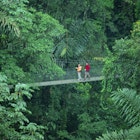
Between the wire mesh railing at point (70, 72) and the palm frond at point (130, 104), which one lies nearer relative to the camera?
the palm frond at point (130, 104)

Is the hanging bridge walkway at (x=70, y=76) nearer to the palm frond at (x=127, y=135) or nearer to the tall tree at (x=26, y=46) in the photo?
the tall tree at (x=26, y=46)

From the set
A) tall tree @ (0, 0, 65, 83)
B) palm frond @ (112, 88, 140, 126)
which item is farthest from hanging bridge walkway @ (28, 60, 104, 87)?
palm frond @ (112, 88, 140, 126)

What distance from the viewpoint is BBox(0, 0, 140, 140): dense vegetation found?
752 cm

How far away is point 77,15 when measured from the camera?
60.1ft

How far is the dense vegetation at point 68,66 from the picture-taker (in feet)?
24.7

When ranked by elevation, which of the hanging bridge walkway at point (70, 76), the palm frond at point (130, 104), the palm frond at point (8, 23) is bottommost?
the hanging bridge walkway at point (70, 76)

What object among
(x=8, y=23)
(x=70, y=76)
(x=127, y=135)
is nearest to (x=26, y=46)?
(x=8, y=23)

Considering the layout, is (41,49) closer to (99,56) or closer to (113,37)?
(99,56)

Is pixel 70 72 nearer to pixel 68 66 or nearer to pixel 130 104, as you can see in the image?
pixel 68 66

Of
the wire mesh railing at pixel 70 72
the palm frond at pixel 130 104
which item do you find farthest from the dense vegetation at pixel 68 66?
the wire mesh railing at pixel 70 72

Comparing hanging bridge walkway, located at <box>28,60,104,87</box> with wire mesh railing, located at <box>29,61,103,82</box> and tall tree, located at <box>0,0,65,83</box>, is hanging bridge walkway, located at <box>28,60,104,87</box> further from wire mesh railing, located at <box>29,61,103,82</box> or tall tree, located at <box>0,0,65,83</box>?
tall tree, located at <box>0,0,65,83</box>

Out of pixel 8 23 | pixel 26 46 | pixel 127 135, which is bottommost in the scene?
pixel 127 135

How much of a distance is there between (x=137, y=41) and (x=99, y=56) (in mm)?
6225

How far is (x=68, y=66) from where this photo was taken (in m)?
16.9
